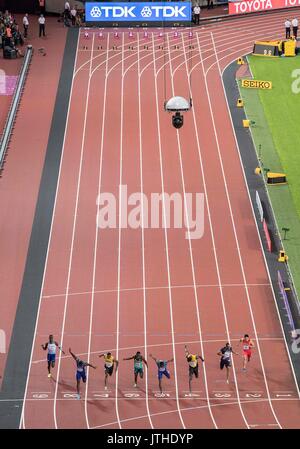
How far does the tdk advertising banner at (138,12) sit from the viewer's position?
5375cm

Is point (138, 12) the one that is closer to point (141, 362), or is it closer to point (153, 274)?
point (153, 274)

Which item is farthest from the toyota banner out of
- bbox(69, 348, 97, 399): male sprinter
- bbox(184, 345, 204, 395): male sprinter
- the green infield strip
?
bbox(69, 348, 97, 399): male sprinter

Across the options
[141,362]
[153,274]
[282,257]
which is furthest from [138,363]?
[282,257]

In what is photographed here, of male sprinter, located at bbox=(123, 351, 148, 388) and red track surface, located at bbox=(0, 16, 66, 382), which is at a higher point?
red track surface, located at bbox=(0, 16, 66, 382)

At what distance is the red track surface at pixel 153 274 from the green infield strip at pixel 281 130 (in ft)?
3.29

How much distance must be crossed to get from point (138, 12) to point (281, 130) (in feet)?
44.2

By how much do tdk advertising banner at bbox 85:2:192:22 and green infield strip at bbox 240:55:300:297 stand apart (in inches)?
189

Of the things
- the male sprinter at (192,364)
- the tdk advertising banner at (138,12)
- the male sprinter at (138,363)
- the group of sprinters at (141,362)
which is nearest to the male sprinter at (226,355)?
the group of sprinters at (141,362)

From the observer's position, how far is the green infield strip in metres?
35.8

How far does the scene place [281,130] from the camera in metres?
43.6

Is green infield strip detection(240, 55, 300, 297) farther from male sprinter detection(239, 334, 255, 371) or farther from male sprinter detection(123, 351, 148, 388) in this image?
male sprinter detection(123, 351, 148, 388)

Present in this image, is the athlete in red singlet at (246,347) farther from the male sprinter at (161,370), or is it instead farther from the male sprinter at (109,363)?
the male sprinter at (109,363)

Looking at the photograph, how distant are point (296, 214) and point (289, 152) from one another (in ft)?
18.4
